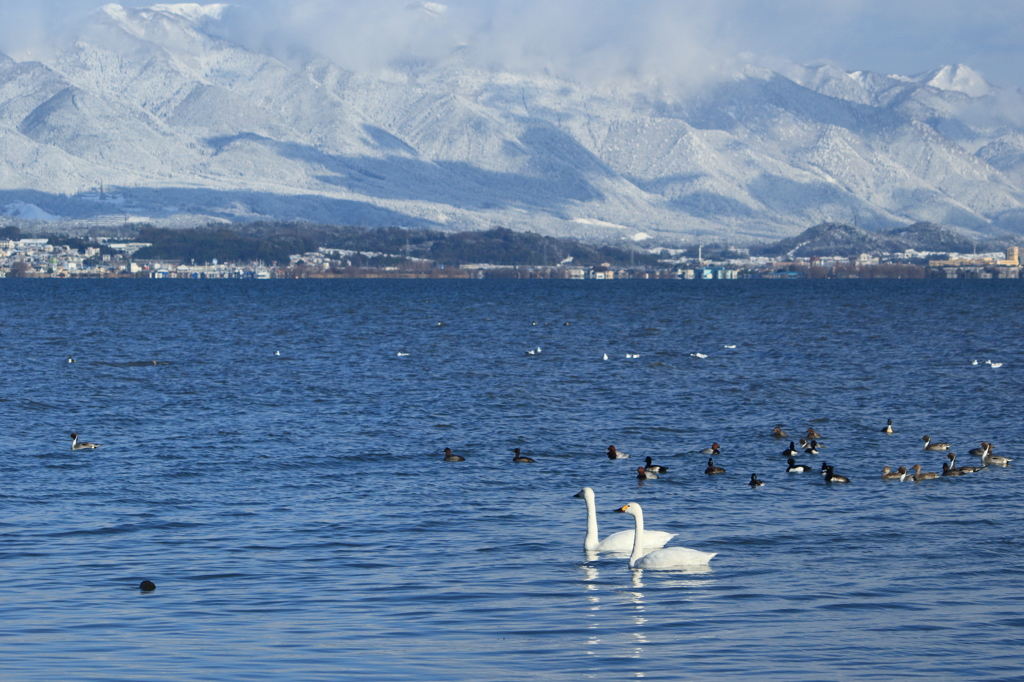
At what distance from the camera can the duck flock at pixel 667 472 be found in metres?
23.5

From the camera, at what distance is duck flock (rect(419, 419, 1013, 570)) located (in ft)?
77.1

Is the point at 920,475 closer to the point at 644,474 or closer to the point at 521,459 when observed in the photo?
the point at 644,474

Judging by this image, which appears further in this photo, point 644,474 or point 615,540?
point 644,474

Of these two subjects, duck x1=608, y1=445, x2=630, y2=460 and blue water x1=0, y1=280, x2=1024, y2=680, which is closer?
blue water x1=0, y1=280, x2=1024, y2=680

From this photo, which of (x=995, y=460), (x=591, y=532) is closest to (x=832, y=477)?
(x=995, y=460)

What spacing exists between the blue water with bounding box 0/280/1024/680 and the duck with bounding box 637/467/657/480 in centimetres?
60

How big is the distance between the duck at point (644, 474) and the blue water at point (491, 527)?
60 cm

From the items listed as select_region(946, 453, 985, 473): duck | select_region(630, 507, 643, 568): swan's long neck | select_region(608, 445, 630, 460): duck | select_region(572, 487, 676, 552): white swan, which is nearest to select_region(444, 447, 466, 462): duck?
select_region(608, 445, 630, 460): duck

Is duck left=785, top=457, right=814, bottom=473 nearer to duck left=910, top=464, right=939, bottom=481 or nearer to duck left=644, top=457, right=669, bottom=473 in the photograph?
duck left=910, top=464, right=939, bottom=481

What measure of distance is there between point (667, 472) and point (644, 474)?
1.19 m

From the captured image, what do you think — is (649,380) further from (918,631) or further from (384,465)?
(918,631)

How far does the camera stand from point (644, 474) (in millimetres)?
33250

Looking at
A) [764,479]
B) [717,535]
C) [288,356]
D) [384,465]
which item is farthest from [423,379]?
[717,535]

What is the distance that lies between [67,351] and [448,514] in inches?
2212
